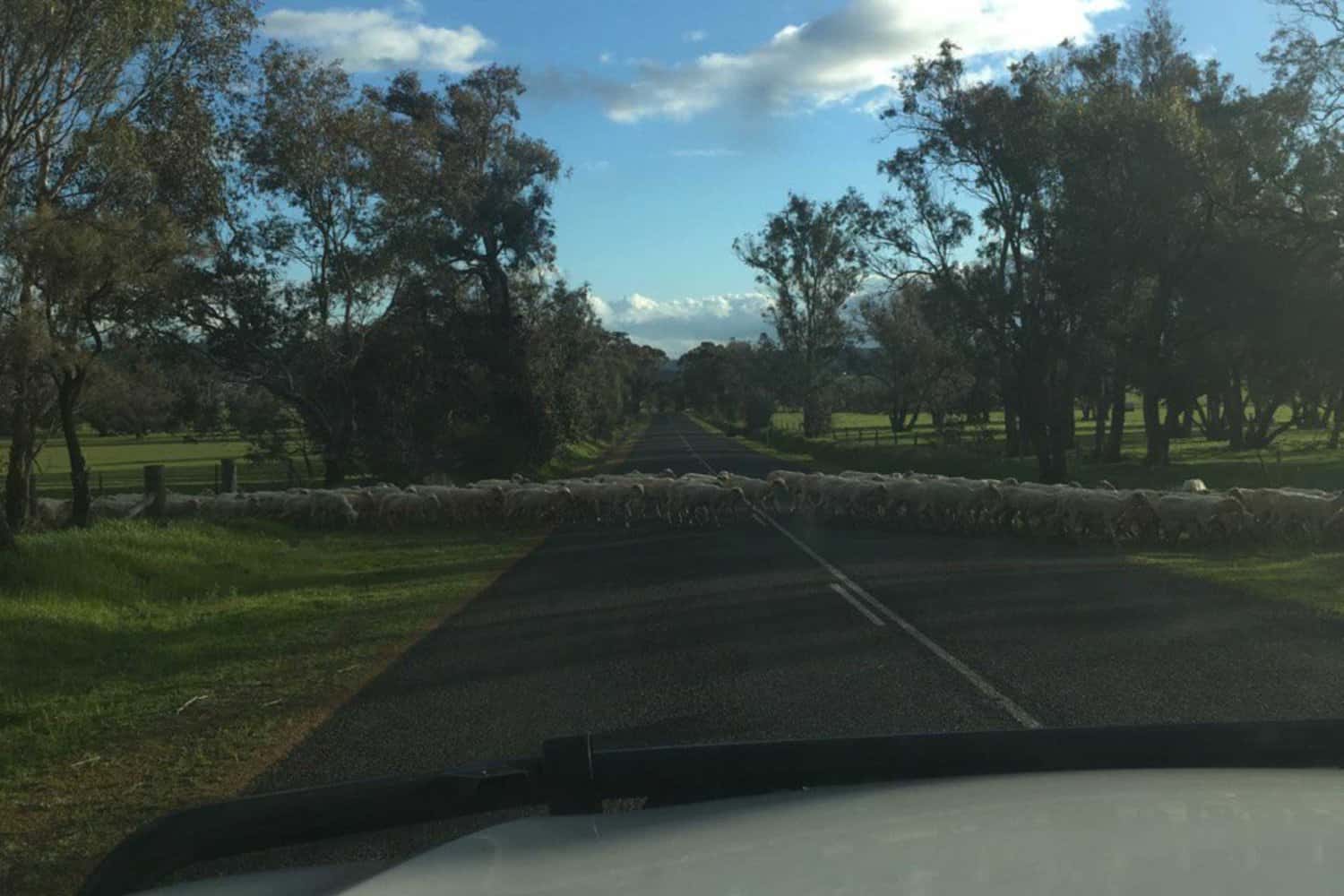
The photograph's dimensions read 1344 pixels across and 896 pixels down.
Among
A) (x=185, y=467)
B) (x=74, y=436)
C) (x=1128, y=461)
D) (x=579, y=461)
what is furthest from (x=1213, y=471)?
(x=185, y=467)

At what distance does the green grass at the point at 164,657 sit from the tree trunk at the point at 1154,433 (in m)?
25.2

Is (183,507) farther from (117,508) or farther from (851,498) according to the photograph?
(851,498)

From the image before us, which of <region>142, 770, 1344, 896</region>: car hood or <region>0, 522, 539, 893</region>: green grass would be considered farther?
<region>0, 522, 539, 893</region>: green grass

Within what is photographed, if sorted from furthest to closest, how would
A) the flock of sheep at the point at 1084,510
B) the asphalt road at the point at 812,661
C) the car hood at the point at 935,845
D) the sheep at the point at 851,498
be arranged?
the sheep at the point at 851,498
the flock of sheep at the point at 1084,510
the asphalt road at the point at 812,661
the car hood at the point at 935,845

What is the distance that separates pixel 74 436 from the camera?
20.0m

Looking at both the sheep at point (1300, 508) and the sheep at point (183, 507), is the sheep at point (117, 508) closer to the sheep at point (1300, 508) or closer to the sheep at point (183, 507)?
the sheep at point (183, 507)

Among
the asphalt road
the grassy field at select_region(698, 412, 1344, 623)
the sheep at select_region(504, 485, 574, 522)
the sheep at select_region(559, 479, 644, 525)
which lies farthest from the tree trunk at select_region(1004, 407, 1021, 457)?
the asphalt road

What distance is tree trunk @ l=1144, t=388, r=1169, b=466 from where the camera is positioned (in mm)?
35375

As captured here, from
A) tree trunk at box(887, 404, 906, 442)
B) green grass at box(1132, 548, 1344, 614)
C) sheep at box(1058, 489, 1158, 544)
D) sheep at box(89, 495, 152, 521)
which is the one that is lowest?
green grass at box(1132, 548, 1344, 614)

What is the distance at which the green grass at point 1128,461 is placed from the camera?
28.5 meters

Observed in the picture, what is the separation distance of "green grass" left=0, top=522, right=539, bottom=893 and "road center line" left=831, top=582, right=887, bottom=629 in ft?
14.5

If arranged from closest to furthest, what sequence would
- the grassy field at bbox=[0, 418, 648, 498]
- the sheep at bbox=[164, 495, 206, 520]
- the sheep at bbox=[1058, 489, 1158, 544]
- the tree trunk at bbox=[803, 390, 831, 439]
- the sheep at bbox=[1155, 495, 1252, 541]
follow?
the sheep at bbox=[1155, 495, 1252, 541] → the sheep at bbox=[1058, 489, 1158, 544] → the sheep at bbox=[164, 495, 206, 520] → the grassy field at bbox=[0, 418, 648, 498] → the tree trunk at bbox=[803, 390, 831, 439]

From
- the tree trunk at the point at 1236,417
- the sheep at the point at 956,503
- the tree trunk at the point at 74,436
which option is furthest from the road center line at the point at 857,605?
the tree trunk at the point at 1236,417

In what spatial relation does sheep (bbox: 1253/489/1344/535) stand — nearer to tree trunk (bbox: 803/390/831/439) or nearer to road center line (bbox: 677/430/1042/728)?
road center line (bbox: 677/430/1042/728)
